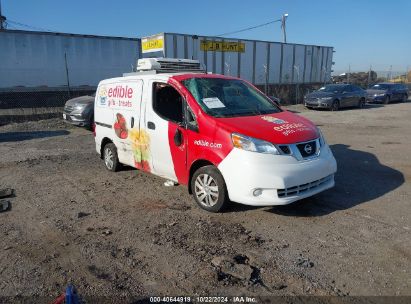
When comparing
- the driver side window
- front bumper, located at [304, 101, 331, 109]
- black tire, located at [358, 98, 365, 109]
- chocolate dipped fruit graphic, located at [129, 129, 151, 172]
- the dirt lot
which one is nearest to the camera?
the dirt lot

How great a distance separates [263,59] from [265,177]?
1989cm

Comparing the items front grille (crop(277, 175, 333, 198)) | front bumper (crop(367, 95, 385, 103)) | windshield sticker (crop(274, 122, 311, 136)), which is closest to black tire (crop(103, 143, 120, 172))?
windshield sticker (crop(274, 122, 311, 136))

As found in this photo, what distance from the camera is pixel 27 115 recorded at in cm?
1452

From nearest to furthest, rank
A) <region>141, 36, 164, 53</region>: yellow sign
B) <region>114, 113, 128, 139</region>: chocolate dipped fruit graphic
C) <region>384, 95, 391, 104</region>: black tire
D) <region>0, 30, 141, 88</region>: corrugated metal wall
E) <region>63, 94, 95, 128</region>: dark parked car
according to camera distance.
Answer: <region>114, 113, 128, 139</region>: chocolate dipped fruit graphic, <region>63, 94, 95, 128</region>: dark parked car, <region>0, 30, 141, 88</region>: corrugated metal wall, <region>141, 36, 164, 53</region>: yellow sign, <region>384, 95, 391, 104</region>: black tire

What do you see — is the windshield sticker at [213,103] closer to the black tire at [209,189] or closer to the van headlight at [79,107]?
the black tire at [209,189]

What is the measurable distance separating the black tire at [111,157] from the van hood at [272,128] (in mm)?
2814

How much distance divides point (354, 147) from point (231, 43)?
1339cm

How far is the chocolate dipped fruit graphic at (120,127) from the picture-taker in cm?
639

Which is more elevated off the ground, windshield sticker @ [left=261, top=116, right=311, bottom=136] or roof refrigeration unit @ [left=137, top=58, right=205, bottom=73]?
roof refrigeration unit @ [left=137, top=58, right=205, bottom=73]

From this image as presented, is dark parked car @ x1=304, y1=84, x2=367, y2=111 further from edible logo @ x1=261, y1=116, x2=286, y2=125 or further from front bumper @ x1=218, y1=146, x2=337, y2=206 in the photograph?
front bumper @ x1=218, y1=146, x2=337, y2=206

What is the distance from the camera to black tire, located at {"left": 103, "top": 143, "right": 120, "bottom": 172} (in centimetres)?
697

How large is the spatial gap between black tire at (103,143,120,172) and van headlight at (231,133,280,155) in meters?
3.15

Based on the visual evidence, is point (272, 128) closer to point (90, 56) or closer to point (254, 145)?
point (254, 145)

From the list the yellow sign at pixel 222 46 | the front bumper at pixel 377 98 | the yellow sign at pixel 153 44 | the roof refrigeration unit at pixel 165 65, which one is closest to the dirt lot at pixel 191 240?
the roof refrigeration unit at pixel 165 65
